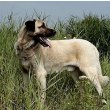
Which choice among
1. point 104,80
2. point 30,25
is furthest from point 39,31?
point 104,80

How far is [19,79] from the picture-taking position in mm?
7273

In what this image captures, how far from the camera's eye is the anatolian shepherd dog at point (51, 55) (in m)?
7.36

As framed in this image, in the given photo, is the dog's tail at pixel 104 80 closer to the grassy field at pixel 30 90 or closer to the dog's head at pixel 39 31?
the grassy field at pixel 30 90

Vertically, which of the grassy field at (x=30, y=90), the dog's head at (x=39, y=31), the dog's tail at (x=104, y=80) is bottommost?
the dog's tail at (x=104, y=80)

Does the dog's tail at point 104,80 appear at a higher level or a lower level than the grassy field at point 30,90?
lower

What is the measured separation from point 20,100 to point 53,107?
56 centimetres

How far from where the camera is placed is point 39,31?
289 inches

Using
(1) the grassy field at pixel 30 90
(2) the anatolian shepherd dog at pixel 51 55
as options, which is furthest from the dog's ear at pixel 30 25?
(1) the grassy field at pixel 30 90

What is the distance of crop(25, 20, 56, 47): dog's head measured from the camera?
7.29 meters

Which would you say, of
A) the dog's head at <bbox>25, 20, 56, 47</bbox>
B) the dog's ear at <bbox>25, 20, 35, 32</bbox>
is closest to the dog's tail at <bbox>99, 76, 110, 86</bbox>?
the dog's head at <bbox>25, 20, 56, 47</bbox>

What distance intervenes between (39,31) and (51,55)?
57 cm

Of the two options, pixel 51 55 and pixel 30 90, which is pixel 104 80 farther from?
pixel 30 90

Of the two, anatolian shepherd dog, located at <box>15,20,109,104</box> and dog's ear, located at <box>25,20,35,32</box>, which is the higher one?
dog's ear, located at <box>25,20,35,32</box>

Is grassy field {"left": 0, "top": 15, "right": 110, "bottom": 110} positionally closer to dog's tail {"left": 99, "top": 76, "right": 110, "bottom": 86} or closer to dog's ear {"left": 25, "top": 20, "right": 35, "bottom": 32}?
dog's tail {"left": 99, "top": 76, "right": 110, "bottom": 86}
